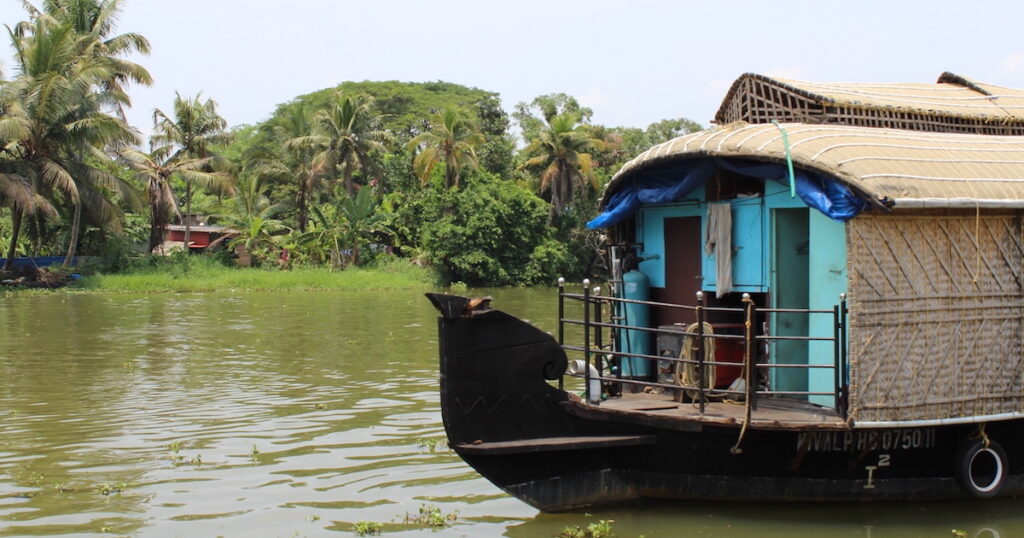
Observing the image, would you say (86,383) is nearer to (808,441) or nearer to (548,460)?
(548,460)

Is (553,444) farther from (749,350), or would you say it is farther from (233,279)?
(233,279)

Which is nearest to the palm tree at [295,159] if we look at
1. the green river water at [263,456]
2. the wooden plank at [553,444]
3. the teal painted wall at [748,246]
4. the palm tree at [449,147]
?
the palm tree at [449,147]

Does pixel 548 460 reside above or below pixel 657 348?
below

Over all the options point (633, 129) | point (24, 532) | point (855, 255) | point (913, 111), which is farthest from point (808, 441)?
point (633, 129)

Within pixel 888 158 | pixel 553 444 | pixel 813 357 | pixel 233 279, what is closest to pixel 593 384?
pixel 553 444

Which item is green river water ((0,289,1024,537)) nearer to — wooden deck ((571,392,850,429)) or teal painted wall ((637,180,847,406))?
wooden deck ((571,392,850,429))

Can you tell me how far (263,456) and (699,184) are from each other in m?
4.31

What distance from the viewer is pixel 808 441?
6.55m

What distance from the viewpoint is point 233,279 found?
33281 millimetres

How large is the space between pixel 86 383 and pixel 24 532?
6.51 metres

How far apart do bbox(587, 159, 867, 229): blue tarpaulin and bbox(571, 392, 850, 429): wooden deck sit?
1304 millimetres

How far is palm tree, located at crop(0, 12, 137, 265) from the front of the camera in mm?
28281

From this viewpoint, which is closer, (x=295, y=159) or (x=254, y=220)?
(x=254, y=220)

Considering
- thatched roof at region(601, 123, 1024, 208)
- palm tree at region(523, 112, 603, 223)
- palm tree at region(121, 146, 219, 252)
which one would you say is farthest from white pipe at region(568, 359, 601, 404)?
palm tree at region(523, 112, 603, 223)
